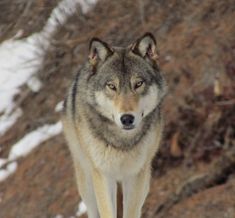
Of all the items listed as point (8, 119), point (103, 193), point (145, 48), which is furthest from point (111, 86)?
point (8, 119)

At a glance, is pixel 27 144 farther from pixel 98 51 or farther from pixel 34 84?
pixel 98 51

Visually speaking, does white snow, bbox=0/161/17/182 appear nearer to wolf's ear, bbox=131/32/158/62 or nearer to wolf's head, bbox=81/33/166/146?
wolf's head, bbox=81/33/166/146

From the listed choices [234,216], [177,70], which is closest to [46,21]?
[177,70]

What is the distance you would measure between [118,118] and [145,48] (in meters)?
0.80

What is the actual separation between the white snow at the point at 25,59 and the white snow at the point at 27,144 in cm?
87

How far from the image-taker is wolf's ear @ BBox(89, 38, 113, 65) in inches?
300

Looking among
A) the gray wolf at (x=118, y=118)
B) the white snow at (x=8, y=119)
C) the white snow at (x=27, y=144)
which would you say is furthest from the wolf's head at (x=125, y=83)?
the white snow at (x=8, y=119)

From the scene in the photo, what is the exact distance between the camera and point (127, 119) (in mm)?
7199

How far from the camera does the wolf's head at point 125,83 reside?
7.30 metres

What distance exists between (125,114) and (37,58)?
26.0 ft

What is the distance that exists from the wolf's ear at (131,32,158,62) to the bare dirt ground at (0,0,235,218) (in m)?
2.46

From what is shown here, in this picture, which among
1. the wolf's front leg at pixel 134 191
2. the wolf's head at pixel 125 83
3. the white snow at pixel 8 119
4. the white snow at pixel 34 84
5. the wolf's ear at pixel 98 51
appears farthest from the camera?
the white snow at pixel 34 84

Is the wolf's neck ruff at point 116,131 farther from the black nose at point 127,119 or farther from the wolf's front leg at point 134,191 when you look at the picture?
the black nose at point 127,119

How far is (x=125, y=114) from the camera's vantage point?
719 centimetres
